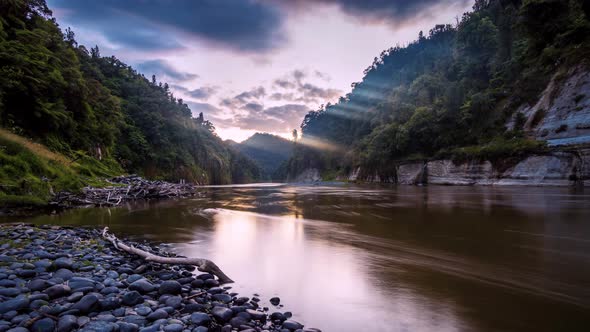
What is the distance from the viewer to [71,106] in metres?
27.6

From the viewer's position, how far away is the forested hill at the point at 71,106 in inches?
751

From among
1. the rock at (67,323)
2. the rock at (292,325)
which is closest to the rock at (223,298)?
the rock at (292,325)

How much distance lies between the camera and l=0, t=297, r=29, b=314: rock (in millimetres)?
3053

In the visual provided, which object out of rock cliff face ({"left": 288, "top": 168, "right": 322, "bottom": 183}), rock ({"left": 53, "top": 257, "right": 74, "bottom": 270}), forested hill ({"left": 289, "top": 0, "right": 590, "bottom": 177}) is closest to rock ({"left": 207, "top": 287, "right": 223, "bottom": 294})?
rock ({"left": 53, "top": 257, "right": 74, "bottom": 270})

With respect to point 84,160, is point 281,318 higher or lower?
lower

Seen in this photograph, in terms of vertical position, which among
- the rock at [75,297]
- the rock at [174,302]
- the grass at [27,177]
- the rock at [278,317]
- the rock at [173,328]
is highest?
the grass at [27,177]

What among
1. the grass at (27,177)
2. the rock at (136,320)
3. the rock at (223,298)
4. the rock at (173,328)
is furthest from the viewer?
the grass at (27,177)

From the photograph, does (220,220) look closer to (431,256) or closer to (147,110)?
(431,256)

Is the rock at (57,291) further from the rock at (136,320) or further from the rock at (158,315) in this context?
the rock at (158,315)

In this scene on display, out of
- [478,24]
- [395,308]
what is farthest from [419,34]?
[395,308]

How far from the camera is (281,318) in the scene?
3.35 metres

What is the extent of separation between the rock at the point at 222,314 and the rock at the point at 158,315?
53cm

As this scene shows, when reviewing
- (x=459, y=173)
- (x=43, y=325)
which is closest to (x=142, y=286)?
(x=43, y=325)

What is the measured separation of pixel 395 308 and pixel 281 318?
1.52 m
